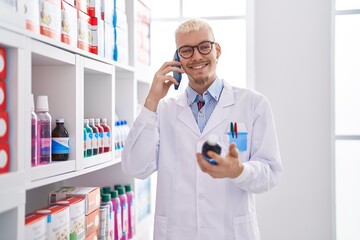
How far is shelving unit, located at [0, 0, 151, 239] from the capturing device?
1.53 metres

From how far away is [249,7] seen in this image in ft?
11.8

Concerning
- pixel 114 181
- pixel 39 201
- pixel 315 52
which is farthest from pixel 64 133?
pixel 315 52

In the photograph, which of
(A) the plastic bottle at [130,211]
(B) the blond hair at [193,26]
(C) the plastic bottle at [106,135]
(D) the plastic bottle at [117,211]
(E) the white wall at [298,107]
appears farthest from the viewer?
(E) the white wall at [298,107]

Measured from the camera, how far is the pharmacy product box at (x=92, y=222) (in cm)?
226

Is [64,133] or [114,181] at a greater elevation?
[64,133]

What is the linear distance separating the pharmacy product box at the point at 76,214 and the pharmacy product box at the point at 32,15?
867mm

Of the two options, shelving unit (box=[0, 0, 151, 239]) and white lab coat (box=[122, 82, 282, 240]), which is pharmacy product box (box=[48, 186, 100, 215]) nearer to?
shelving unit (box=[0, 0, 151, 239])

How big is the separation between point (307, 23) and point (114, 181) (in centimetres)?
202

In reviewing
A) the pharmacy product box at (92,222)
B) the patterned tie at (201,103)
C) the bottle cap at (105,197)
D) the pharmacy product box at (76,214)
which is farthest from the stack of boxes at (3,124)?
the bottle cap at (105,197)

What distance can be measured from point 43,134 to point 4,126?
1.21 ft

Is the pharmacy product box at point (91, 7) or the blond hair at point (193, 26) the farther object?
the pharmacy product box at point (91, 7)

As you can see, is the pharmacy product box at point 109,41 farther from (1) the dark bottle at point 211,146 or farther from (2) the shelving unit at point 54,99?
(1) the dark bottle at point 211,146

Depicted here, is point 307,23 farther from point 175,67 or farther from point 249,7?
point 175,67

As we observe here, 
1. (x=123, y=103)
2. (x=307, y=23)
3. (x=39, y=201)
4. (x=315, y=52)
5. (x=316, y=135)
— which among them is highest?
(x=307, y=23)
